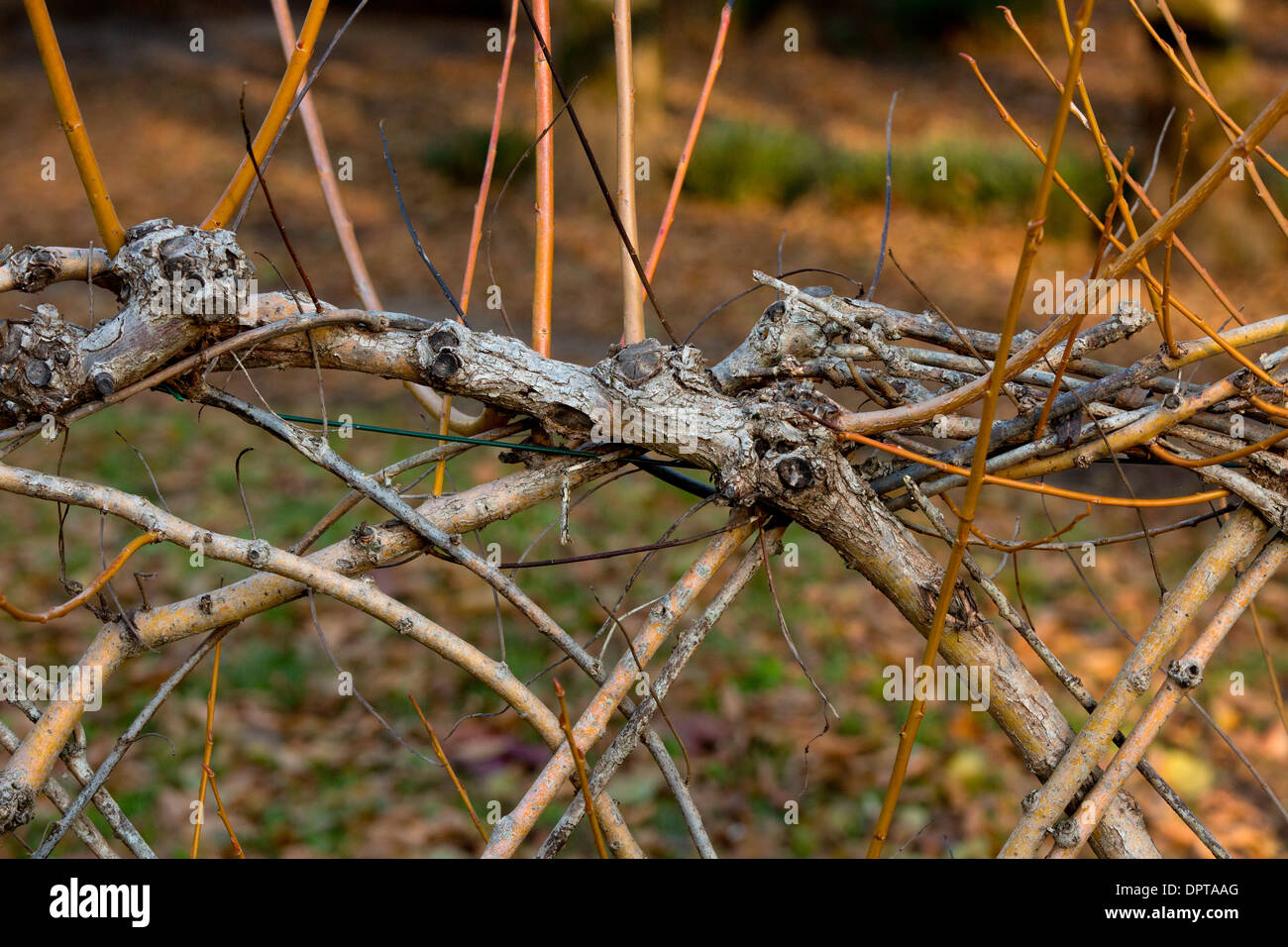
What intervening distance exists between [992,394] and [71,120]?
1033 millimetres

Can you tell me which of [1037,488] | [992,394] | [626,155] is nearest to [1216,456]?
[1037,488]

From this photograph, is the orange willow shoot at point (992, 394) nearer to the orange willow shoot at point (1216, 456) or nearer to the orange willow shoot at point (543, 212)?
the orange willow shoot at point (1216, 456)

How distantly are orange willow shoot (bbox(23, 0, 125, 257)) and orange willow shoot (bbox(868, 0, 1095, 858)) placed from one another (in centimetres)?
91

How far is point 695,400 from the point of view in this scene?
4.06 ft

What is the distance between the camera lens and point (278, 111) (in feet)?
3.68

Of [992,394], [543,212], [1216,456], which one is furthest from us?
[543,212]

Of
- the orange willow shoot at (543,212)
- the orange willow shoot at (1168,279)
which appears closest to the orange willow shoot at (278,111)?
the orange willow shoot at (543,212)

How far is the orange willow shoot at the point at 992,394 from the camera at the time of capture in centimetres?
76

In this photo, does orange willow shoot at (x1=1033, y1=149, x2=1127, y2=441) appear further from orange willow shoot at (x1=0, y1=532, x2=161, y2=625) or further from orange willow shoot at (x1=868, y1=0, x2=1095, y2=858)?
orange willow shoot at (x1=0, y1=532, x2=161, y2=625)

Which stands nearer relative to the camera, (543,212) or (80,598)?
(80,598)

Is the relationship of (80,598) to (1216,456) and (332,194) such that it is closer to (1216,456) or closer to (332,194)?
(332,194)

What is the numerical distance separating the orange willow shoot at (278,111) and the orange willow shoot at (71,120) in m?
0.10

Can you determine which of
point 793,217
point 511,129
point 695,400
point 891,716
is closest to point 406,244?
point 511,129

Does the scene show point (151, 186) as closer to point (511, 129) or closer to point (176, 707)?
point (511, 129)
